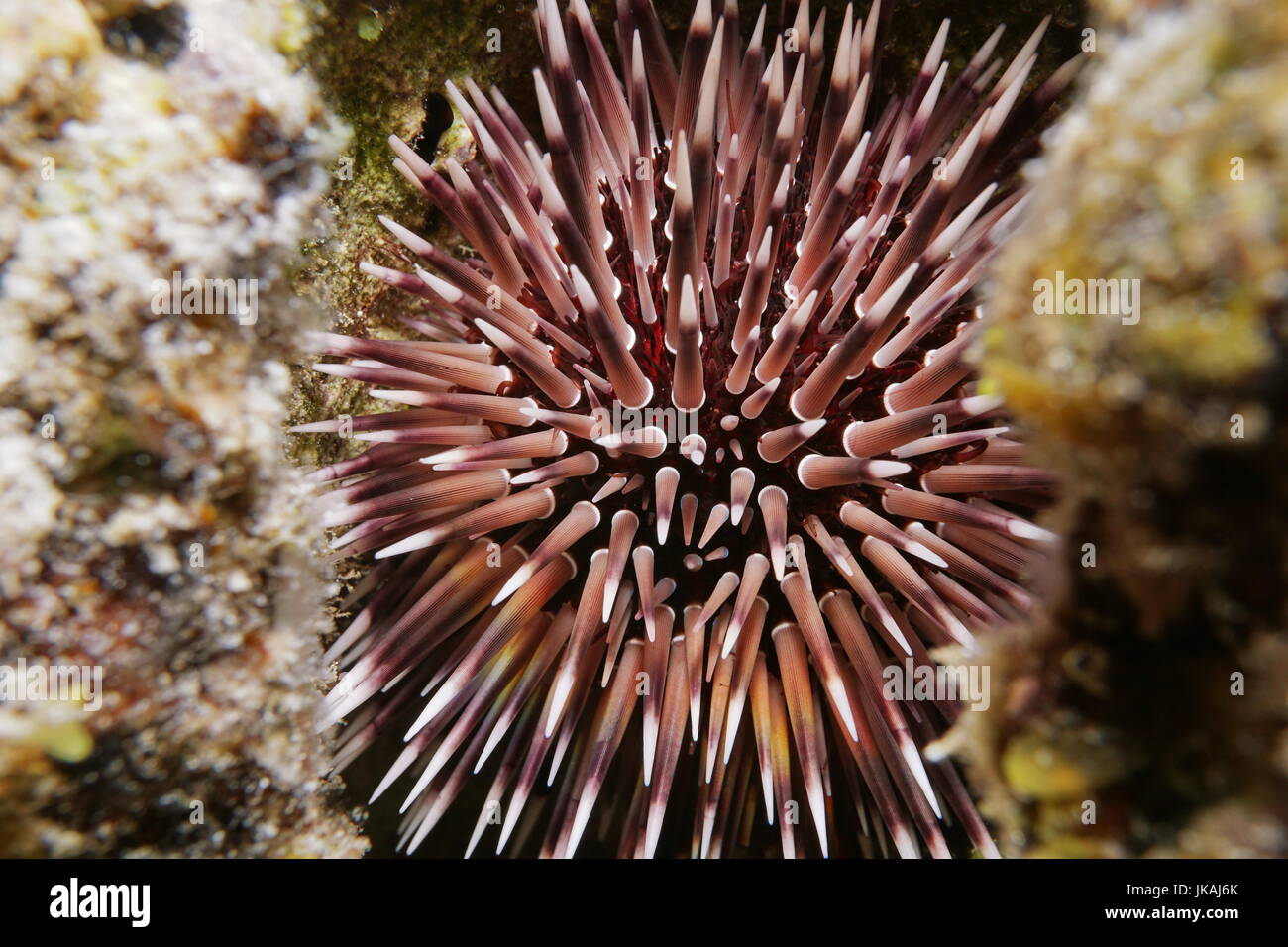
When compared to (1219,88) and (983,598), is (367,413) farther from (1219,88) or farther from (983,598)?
(1219,88)

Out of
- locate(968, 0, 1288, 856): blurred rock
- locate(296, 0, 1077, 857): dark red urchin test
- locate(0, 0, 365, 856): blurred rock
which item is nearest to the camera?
locate(968, 0, 1288, 856): blurred rock

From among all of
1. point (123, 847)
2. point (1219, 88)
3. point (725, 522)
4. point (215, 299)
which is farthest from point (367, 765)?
point (1219, 88)

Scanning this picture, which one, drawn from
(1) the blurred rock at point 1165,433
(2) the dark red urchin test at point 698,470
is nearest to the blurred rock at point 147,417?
(2) the dark red urchin test at point 698,470

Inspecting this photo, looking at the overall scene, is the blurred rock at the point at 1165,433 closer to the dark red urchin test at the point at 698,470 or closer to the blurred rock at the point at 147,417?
the dark red urchin test at the point at 698,470

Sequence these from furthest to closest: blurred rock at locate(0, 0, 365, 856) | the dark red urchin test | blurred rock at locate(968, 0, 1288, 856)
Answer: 1. the dark red urchin test
2. blurred rock at locate(0, 0, 365, 856)
3. blurred rock at locate(968, 0, 1288, 856)

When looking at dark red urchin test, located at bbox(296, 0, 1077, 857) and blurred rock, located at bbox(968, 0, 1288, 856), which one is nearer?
blurred rock, located at bbox(968, 0, 1288, 856)

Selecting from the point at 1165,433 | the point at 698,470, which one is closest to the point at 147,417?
the point at 698,470

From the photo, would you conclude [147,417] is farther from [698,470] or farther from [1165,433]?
[1165,433]

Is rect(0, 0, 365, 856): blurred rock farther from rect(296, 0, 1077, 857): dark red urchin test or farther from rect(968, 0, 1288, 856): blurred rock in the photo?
rect(968, 0, 1288, 856): blurred rock

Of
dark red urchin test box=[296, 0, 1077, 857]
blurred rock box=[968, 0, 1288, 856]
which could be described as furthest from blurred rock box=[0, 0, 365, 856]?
blurred rock box=[968, 0, 1288, 856]
